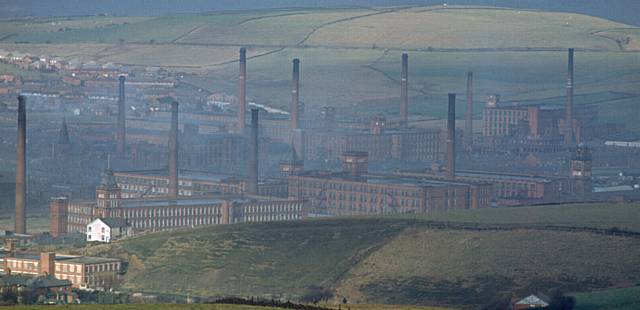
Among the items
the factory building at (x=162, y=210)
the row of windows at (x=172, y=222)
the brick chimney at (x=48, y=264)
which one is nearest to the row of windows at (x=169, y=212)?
the factory building at (x=162, y=210)

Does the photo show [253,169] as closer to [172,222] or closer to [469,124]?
[172,222]

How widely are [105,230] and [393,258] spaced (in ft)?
33.6

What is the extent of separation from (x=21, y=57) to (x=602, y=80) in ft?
91.4

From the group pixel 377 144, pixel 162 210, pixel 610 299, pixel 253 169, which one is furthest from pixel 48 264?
pixel 377 144

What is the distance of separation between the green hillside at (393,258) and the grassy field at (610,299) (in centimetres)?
108

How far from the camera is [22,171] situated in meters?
49.4

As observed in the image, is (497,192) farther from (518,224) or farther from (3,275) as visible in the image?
(3,275)

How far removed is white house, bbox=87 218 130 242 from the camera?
45.5 m

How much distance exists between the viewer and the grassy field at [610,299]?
30.8m

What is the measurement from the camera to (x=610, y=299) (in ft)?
104

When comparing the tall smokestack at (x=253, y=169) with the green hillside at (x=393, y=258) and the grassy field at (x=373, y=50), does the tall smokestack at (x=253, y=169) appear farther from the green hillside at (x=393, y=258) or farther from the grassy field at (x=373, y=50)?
the grassy field at (x=373, y=50)

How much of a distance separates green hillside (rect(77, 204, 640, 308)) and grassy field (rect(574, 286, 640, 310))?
1083 millimetres

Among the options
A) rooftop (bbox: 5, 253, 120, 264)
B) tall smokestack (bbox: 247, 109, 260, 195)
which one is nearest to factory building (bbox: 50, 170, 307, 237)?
tall smokestack (bbox: 247, 109, 260, 195)

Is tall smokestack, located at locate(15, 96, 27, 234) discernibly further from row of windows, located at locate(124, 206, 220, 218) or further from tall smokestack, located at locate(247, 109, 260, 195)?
tall smokestack, located at locate(247, 109, 260, 195)
